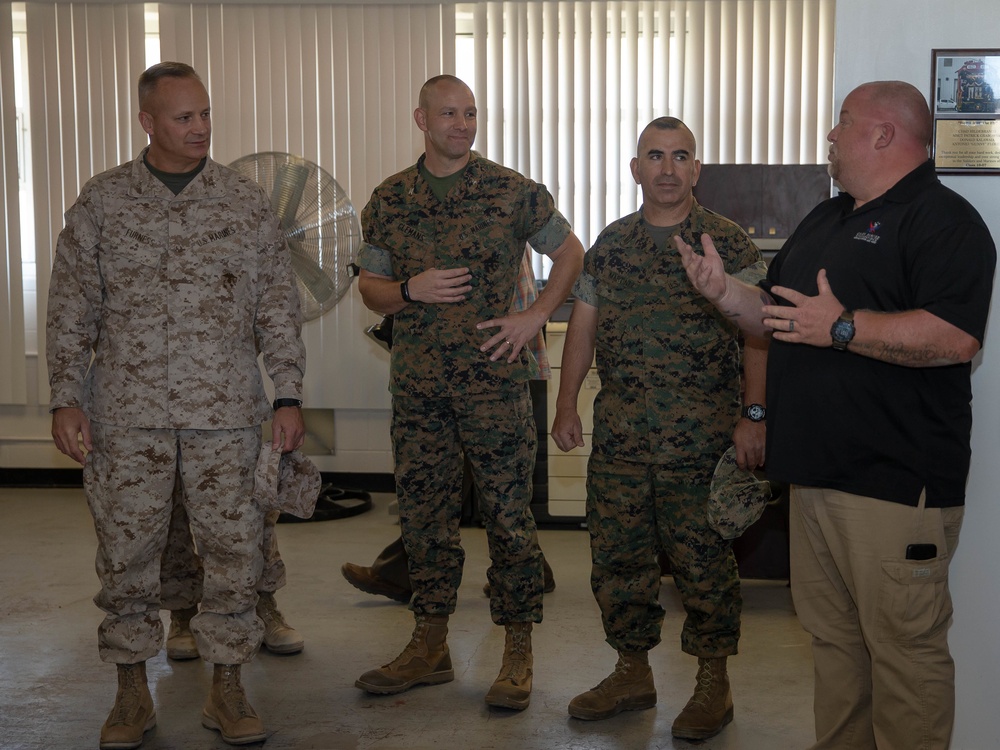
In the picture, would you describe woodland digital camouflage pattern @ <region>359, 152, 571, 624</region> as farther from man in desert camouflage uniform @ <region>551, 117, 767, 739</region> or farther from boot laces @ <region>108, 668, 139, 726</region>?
boot laces @ <region>108, 668, 139, 726</region>

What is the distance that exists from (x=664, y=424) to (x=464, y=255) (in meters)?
0.75

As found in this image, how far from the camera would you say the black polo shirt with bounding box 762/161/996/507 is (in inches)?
77.0

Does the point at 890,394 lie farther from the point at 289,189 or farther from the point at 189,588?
the point at 289,189

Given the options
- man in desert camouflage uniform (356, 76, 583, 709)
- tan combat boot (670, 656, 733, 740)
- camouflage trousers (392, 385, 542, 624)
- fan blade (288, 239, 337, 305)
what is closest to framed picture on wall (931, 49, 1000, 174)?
man in desert camouflage uniform (356, 76, 583, 709)

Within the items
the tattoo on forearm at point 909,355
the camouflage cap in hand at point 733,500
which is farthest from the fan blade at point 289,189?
the tattoo on forearm at point 909,355

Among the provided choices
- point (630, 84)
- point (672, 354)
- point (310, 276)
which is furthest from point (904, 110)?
point (630, 84)

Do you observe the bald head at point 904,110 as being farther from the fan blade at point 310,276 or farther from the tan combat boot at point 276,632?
the fan blade at point 310,276

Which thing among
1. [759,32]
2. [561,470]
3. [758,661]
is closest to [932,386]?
[758,661]

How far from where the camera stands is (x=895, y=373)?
205 cm

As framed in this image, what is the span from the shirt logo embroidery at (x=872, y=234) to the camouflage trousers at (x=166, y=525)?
158cm

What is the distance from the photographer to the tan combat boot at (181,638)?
131 inches

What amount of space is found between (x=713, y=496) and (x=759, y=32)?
4045 mm

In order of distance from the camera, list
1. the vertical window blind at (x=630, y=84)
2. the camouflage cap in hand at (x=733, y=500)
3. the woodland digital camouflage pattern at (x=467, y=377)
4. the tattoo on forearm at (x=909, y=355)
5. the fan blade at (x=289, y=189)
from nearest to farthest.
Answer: the tattoo on forearm at (x=909, y=355) < the camouflage cap in hand at (x=733, y=500) < the woodland digital camouflage pattern at (x=467, y=377) < the fan blade at (x=289, y=189) < the vertical window blind at (x=630, y=84)

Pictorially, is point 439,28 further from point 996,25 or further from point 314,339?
point 996,25
